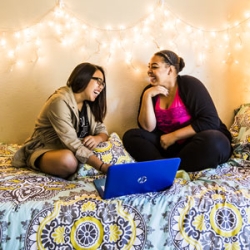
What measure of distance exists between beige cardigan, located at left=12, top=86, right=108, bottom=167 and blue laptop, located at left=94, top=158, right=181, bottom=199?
29 centimetres

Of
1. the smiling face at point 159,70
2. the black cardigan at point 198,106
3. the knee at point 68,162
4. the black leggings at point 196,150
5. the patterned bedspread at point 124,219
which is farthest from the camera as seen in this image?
the smiling face at point 159,70

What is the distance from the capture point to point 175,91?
5.56 feet

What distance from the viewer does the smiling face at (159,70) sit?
1.67m

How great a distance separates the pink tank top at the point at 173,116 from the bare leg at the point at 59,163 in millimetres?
633

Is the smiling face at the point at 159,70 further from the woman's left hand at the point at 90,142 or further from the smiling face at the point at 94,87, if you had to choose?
the woman's left hand at the point at 90,142

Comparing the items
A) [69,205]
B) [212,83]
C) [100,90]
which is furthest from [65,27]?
[69,205]

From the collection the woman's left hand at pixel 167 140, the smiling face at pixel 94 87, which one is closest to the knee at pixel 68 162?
the smiling face at pixel 94 87

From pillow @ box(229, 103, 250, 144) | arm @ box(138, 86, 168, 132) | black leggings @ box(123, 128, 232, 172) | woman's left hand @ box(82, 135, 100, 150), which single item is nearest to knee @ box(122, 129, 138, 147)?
black leggings @ box(123, 128, 232, 172)

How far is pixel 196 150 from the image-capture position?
56.9 inches

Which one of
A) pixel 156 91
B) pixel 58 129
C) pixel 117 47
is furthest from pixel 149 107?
pixel 58 129

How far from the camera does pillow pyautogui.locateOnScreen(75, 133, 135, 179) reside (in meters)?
1.36

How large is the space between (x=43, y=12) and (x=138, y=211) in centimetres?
136

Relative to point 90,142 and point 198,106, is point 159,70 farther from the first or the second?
point 90,142

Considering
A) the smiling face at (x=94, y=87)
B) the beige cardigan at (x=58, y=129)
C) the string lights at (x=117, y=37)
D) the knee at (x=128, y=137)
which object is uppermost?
the string lights at (x=117, y=37)
